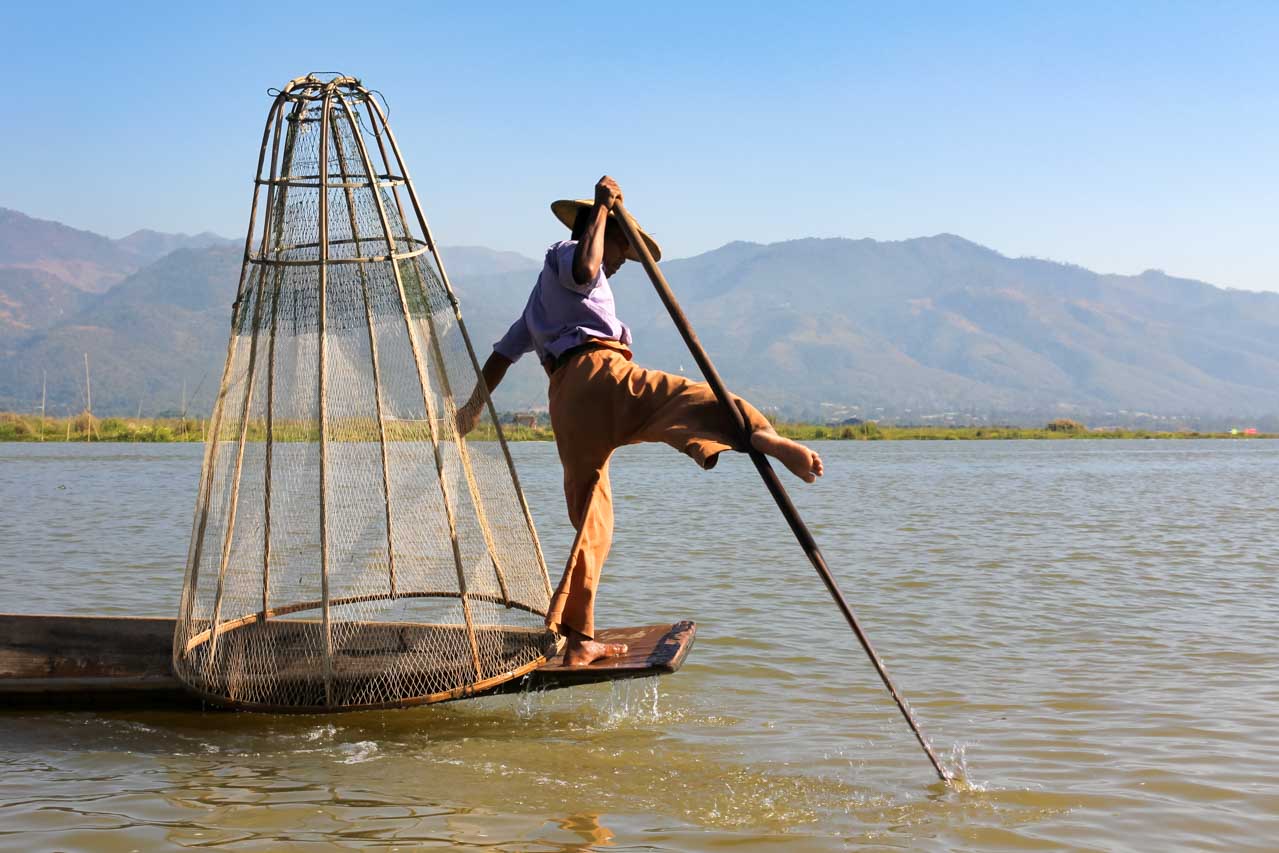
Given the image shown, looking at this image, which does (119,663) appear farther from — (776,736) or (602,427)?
(776,736)

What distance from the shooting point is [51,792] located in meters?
4.00

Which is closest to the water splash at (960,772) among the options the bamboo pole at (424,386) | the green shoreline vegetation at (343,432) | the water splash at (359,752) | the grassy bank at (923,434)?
the bamboo pole at (424,386)

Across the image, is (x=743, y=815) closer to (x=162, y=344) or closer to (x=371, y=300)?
(x=371, y=300)

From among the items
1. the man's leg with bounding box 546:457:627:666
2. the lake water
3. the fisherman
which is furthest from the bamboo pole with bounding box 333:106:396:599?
the man's leg with bounding box 546:457:627:666

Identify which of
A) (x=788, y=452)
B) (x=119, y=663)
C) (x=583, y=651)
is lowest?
(x=119, y=663)

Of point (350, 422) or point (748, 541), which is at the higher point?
point (350, 422)

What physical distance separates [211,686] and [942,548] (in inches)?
300

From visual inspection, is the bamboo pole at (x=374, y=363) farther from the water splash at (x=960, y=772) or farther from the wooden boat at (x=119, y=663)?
the water splash at (x=960, y=772)

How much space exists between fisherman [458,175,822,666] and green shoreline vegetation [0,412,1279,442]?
26.5 inches

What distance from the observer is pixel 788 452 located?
3947mm

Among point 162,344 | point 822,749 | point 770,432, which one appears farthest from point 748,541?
point 162,344

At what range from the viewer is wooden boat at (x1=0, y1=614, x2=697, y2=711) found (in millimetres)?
4500

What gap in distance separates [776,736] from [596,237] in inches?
82.7

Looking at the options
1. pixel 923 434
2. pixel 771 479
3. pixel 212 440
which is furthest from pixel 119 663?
pixel 923 434
